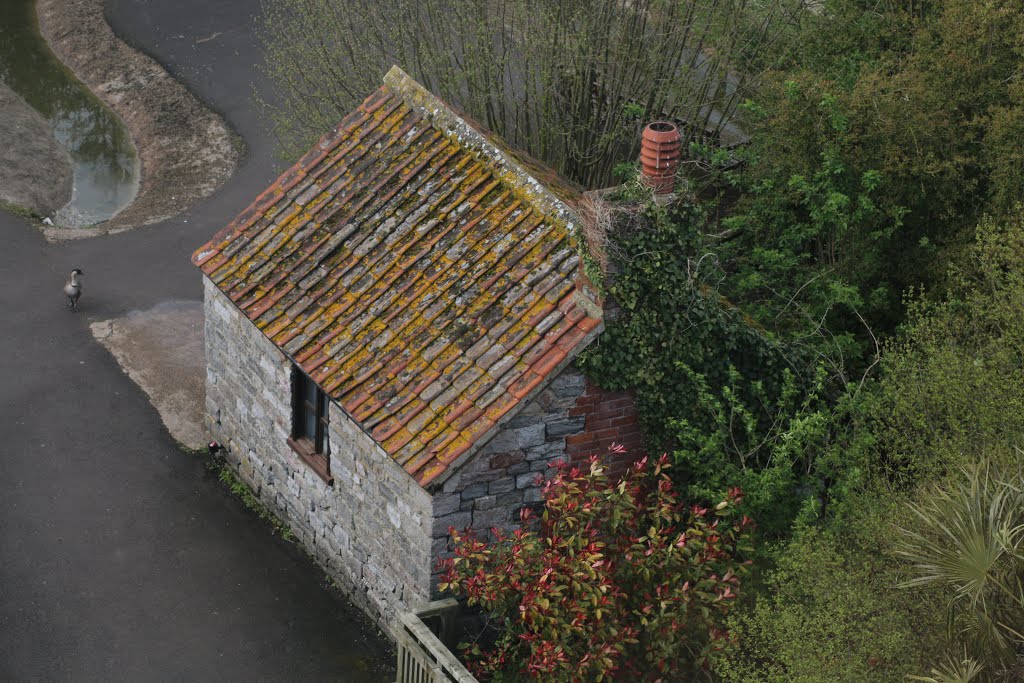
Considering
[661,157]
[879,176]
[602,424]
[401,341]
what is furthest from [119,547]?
[879,176]

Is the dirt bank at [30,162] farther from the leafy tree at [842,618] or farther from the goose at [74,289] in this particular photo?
the leafy tree at [842,618]

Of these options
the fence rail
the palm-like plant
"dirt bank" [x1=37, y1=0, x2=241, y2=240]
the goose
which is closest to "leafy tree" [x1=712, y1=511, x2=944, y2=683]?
the palm-like plant

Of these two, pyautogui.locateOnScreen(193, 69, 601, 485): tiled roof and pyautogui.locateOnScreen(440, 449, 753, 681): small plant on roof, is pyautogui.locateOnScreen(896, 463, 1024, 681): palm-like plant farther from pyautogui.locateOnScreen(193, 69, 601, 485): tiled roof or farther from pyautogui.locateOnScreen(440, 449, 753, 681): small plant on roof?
pyautogui.locateOnScreen(193, 69, 601, 485): tiled roof

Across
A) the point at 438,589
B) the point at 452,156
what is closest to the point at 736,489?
the point at 438,589

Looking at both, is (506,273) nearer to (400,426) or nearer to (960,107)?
(400,426)

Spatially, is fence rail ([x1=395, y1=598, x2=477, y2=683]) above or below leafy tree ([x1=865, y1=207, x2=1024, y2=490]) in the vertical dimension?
below
